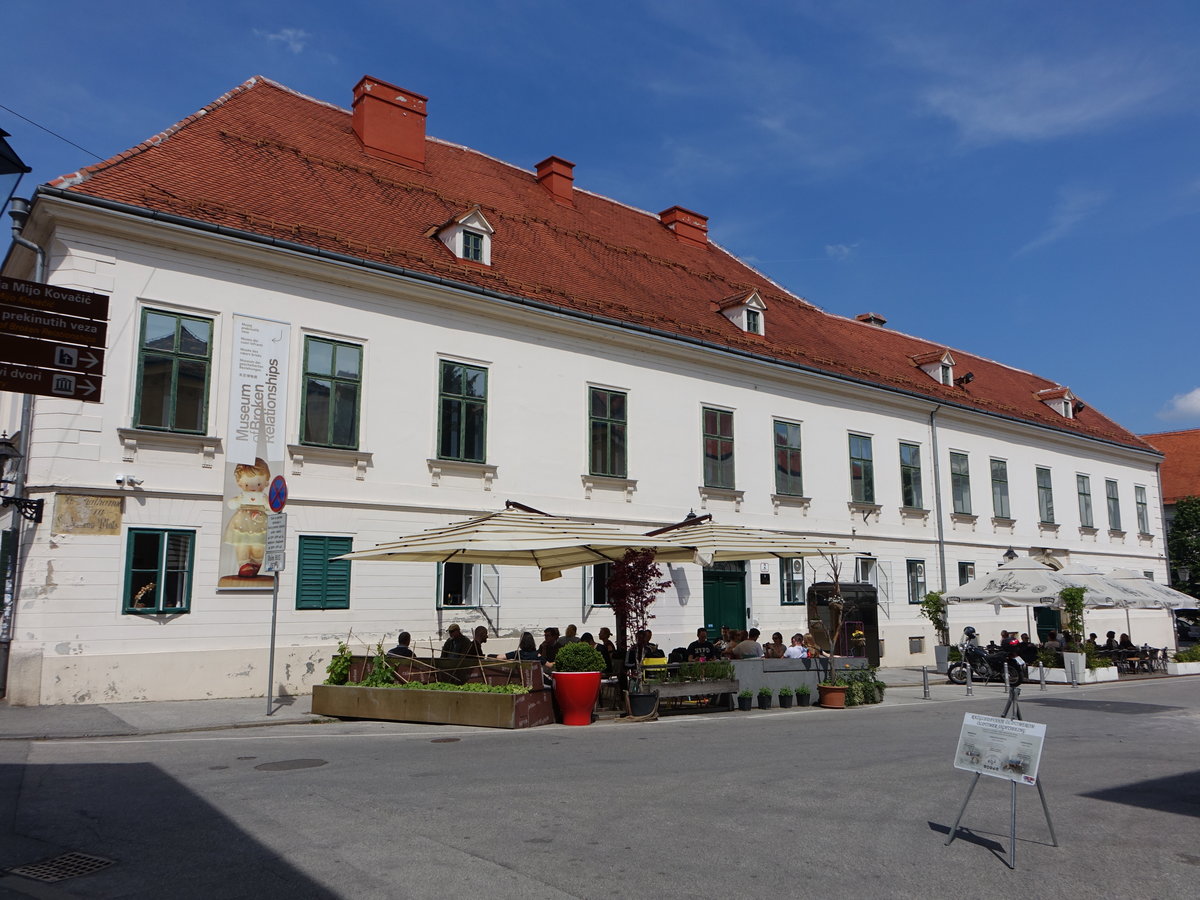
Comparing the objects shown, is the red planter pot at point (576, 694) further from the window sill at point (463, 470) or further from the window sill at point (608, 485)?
the window sill at point (608, 485)

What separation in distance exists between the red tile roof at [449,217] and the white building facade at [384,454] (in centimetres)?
47

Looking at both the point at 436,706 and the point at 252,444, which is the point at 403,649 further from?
the point at 252,444

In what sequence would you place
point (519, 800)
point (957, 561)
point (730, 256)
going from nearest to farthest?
point (519, 800)
point (957, 561)
point (730, 256)

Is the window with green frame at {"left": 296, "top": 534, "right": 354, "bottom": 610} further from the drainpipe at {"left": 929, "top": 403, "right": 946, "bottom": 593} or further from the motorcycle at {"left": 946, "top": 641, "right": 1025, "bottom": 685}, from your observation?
the drainpipe at {"left": 929, "top": 403, "right": 946, "bottom": 593}

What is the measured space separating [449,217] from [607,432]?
643 cm

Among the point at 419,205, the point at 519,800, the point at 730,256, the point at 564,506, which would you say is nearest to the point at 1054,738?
the point at 519,800

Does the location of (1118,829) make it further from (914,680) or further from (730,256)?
(730,256)

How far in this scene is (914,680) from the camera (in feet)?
81.8

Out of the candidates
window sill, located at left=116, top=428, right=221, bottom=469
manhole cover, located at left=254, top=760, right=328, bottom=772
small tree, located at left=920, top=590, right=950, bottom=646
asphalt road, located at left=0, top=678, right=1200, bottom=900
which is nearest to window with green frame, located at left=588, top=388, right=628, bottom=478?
window sill, located at left=116, top=428, right=221, bottom=469

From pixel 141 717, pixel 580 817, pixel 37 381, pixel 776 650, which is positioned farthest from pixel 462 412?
pixel 580 817

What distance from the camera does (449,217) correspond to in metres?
23.3

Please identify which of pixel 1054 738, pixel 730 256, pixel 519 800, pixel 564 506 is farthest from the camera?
pixel 730 256

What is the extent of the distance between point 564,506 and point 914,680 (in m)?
10.5

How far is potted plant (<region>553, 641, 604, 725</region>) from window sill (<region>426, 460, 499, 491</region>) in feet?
21.4
